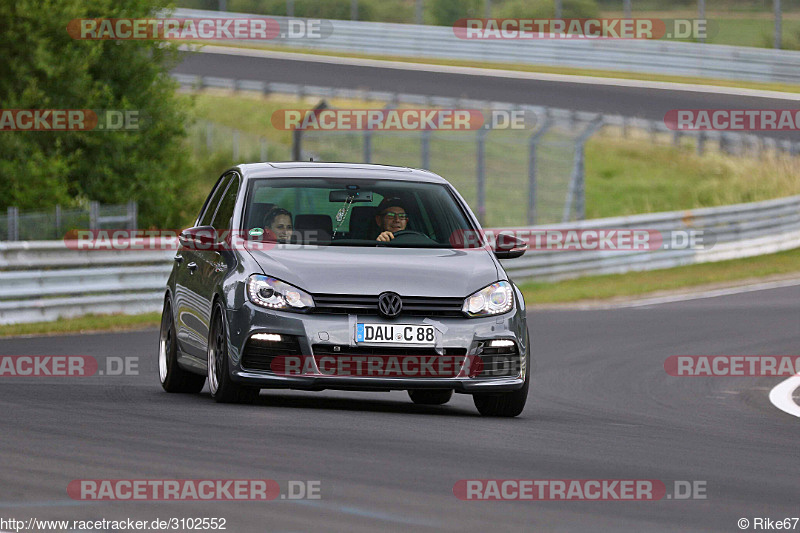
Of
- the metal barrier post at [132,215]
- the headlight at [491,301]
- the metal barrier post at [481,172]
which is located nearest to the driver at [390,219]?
the headlight at [491,301]

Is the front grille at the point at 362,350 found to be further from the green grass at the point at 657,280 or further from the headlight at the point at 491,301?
the green grass at the point at 657,280

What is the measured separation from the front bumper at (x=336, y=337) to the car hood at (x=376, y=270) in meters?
0.18

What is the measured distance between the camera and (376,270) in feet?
32.6

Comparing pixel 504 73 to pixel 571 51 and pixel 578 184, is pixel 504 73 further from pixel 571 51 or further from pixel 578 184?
pixel 578 184

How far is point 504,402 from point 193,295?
7.60 feet

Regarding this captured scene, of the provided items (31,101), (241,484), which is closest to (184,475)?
(241,484)

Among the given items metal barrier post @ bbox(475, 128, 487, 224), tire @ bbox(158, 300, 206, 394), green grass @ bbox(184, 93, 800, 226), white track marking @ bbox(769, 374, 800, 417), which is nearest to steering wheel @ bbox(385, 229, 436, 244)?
tire @ bbox(158, 300, 206, 394)

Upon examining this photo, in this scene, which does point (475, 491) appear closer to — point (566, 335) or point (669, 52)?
point (566, 335)

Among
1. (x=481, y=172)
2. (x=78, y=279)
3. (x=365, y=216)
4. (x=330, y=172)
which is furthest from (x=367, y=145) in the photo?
(x=365, y=216)

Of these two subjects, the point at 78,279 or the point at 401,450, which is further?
the point at 78,279

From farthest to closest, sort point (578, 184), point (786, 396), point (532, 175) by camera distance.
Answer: point (578, 184)
point (532, 175)
point (786, 396)

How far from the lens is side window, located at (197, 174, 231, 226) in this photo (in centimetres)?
1188

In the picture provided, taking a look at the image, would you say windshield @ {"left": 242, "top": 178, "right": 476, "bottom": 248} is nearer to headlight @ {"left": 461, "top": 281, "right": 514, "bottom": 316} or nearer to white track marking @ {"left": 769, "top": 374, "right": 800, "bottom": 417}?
headlight @ {"left": 461, "top": 281, "right": 514, "bottom": 316}

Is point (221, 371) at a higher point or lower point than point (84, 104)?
lower
